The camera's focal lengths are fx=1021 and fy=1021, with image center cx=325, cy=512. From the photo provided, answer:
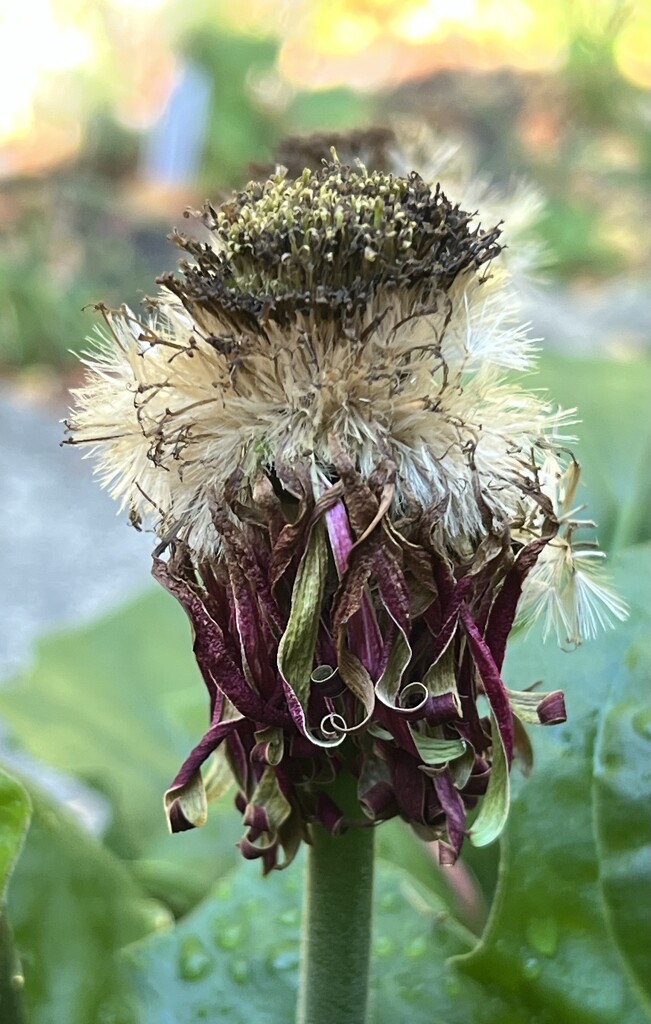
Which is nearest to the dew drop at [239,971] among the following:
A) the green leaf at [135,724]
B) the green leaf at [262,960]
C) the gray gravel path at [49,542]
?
the green leaf at [262,960]

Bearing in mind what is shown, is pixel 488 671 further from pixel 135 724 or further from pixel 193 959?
pixel 135 724

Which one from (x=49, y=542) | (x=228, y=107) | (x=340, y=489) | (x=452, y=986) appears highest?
(x=228, y=107)

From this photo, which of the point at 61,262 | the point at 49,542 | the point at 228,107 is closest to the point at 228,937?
the point at 49,542

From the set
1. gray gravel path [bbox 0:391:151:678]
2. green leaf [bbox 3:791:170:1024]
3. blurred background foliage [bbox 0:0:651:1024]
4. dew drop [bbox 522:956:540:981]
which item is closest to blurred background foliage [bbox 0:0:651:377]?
gray gravel path [bbox 0:391:151:678]

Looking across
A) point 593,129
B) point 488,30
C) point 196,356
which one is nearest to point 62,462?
point 488,30

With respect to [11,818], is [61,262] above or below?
above

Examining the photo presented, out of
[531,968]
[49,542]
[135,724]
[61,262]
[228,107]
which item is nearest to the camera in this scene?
[531,968]

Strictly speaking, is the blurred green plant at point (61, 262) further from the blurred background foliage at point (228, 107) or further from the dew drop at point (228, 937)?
the dew drop at point (228, 937)
